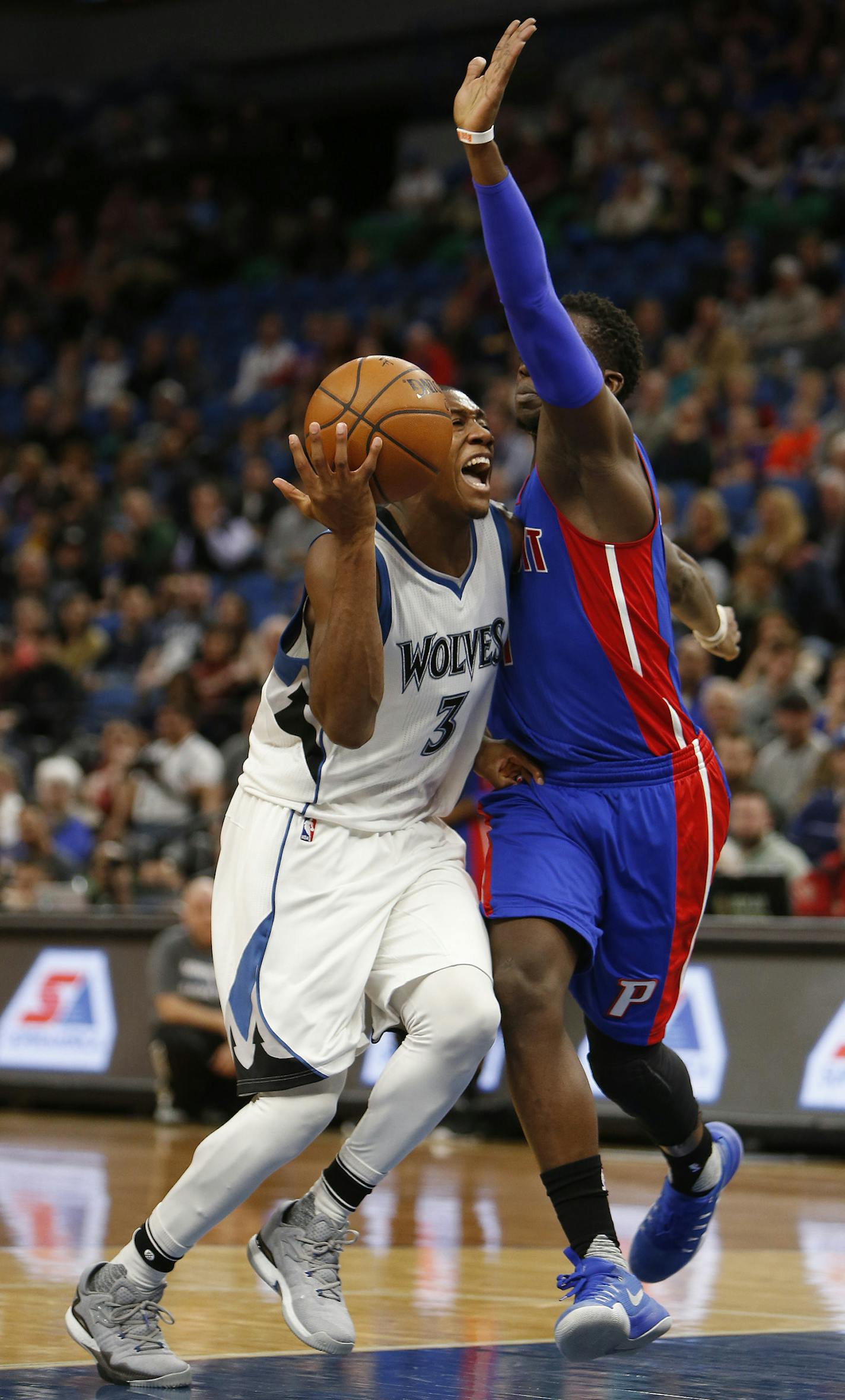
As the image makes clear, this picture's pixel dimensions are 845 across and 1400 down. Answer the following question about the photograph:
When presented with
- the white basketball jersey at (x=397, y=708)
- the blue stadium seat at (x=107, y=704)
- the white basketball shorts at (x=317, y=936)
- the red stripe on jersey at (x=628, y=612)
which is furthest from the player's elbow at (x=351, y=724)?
the blue stadium seat at (x=107, y=704)

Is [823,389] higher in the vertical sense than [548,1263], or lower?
higher

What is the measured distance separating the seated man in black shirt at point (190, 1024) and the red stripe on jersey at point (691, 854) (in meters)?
5.86

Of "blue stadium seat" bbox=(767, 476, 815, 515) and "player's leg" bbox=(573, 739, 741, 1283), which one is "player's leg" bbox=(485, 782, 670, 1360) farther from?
"blue stadium seat" bbox=(767, 476, 815, 515)

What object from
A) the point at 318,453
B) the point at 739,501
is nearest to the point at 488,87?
the point at 318,453

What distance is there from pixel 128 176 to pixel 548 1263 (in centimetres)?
1928

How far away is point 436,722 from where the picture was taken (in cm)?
428

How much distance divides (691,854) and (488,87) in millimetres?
1734

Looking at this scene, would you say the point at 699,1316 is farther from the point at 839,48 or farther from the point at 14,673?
the point at 839,48

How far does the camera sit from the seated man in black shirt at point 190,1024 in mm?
10359

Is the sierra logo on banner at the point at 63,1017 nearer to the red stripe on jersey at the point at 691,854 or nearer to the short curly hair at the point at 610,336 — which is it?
the red stripe on jersey at the point at 691,854

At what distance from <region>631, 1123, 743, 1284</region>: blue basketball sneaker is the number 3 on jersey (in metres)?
1.32

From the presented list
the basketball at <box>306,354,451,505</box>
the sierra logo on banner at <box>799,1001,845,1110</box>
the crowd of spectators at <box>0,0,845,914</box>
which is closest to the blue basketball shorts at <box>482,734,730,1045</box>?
the basketball at <box>306,354,451,505</box>

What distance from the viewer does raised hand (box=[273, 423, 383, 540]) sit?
383 centimetres

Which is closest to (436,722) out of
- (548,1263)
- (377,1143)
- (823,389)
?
(377,1143)
